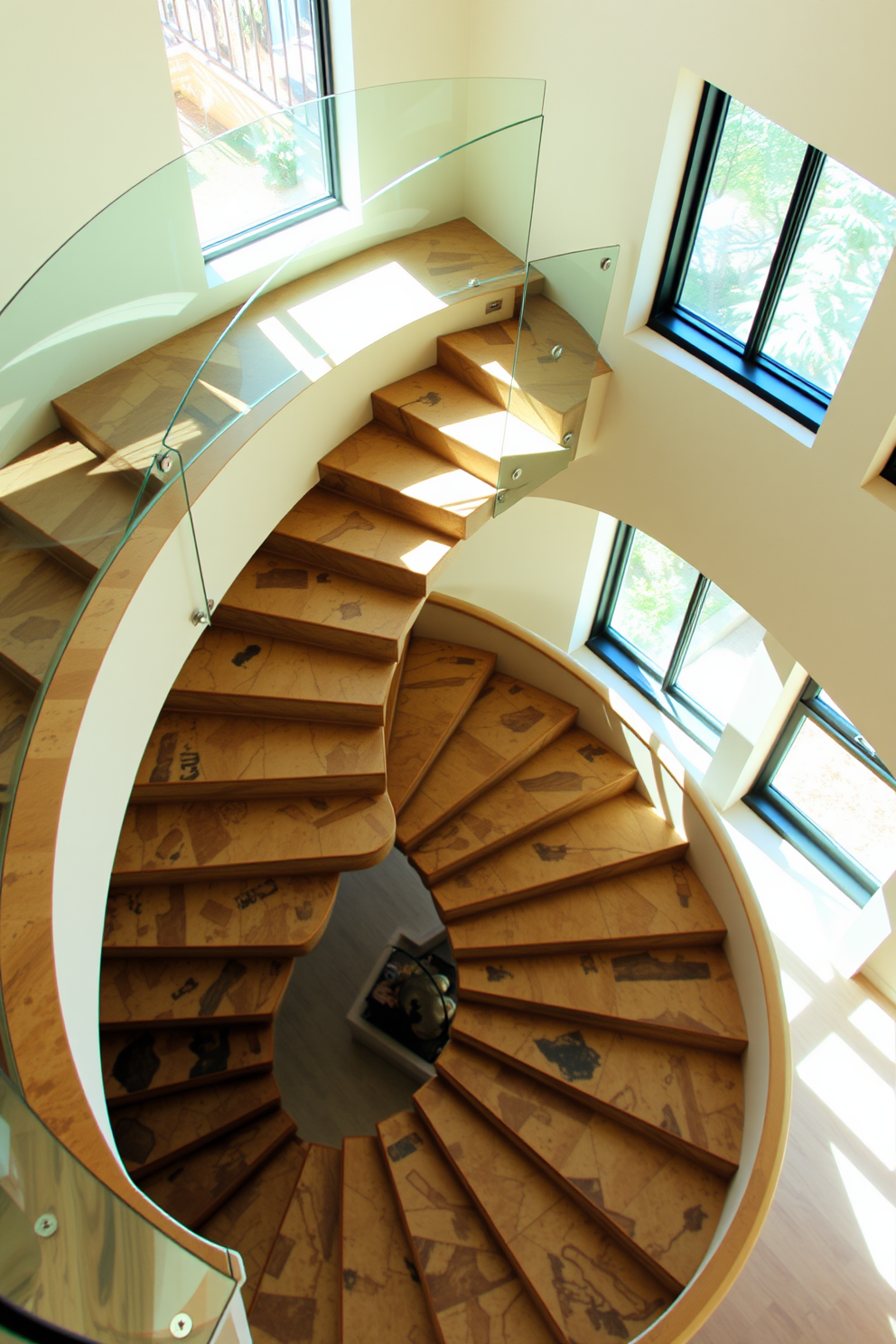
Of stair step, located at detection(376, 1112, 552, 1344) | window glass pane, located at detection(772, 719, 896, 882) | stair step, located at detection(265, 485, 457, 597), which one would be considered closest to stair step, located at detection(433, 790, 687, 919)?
stair step, located at detection(376, 1112, 552, 1344)

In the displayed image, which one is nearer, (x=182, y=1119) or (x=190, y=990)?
(x=190, y=990)

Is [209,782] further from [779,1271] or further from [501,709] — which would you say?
[779,1271]

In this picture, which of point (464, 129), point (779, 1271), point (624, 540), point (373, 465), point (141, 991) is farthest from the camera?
point (624, 540)

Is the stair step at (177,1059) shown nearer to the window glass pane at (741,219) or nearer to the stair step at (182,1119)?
the stair step at (182,1119)

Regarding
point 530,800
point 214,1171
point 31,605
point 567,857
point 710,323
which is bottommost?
point 214,1171

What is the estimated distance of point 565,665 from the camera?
8125 mm

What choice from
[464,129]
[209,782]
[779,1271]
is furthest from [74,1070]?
[779,1271]

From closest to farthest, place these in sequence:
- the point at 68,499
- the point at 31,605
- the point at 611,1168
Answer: the point at 31,605 < the point at 68,499 < the point at 611,1168

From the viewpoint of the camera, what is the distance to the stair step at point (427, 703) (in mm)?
7457

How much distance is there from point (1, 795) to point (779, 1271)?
6.85 metres

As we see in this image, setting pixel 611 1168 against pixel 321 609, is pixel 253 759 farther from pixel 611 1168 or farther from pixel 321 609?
pixel 611 1168

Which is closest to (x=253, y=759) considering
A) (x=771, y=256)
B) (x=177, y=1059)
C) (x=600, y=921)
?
(x=177, y=1059)

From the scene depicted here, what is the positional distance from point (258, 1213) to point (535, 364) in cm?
590

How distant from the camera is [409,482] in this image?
20.8ft
